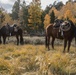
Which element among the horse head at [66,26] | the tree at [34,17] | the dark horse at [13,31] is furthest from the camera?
the tree at [34,17]

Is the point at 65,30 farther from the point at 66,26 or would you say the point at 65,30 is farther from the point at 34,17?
the point at 34,17

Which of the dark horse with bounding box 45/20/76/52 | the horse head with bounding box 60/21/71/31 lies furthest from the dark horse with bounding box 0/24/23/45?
the horse head with bounding box 60/21/71/31

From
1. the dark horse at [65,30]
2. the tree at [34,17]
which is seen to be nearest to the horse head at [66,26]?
the dark horse at [65,30]

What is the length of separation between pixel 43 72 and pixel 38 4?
56528 millimetres

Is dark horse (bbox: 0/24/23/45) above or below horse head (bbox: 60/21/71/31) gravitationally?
below

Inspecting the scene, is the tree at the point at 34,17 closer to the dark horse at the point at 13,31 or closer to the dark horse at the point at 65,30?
the dark horse at the point at 13,31

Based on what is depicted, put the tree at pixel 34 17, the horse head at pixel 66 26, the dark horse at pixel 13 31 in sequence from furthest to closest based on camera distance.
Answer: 1. the tree at pixel 34 17
2. the dark horse at pixel 13 31
3. the horse head at pixel 66 26

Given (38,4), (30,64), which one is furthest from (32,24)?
(30,64)

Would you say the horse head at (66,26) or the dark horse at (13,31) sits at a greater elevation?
the horse head at (66,26)

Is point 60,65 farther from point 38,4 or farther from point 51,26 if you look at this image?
point 38,4

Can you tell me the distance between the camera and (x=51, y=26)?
15.3 meters

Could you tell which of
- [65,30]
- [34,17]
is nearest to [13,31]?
[65,30]

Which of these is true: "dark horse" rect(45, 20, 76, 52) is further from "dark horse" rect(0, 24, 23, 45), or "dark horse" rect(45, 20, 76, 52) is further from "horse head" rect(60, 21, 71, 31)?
"dark horse" rect(0, 24, 23, 45)

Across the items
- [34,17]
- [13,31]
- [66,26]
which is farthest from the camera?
[34,17]
